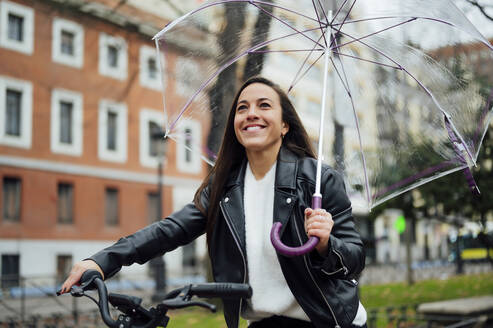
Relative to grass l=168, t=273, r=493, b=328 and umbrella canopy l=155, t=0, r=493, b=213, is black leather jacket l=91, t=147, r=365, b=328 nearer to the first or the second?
umbrella canopy l=155, t=0, r=493, b=213

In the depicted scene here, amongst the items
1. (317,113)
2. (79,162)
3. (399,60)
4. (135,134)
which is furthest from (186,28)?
(135,134)

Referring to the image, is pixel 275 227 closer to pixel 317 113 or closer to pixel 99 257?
pixel 99 257

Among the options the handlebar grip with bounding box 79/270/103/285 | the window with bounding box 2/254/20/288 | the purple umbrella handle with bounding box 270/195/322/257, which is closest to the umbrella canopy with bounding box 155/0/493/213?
the purple umbrella handle with bounding box 270/195/322/257

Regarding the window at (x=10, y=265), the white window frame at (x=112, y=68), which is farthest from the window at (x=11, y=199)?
the white window frame at (x=112, y=68)

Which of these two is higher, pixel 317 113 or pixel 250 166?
pixel 317 113

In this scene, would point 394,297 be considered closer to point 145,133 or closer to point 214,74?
point 214,74

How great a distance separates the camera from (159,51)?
372 centimetres

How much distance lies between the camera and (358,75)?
3.69m

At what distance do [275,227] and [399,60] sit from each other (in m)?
1.79

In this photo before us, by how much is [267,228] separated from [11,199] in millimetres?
22707

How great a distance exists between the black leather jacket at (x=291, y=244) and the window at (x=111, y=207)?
84.4 ft

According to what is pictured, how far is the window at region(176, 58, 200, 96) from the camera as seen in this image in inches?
146

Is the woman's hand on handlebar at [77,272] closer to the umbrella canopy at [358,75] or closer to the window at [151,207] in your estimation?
the umbrella canopy at [358,75]

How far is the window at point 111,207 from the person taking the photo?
27.5 m
